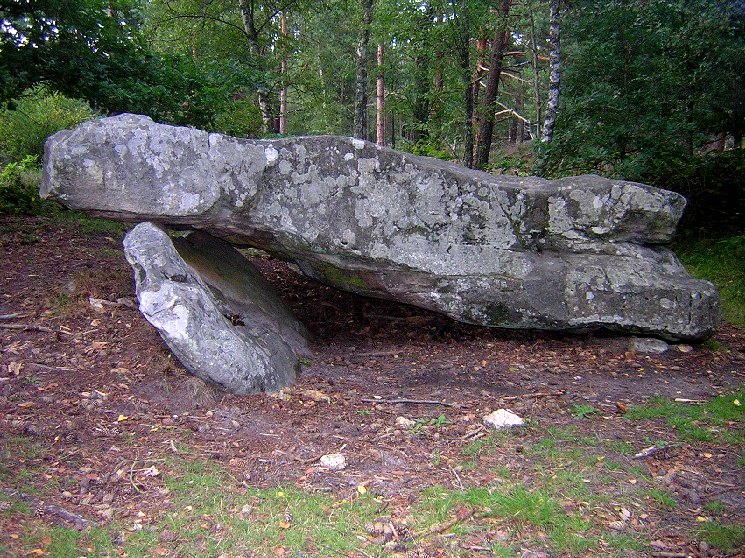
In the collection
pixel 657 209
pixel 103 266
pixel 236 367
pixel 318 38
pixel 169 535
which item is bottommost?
pixel 169 535

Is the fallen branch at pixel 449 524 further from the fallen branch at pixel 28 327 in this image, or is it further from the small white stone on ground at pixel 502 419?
the fallen branch at pixel 28 327

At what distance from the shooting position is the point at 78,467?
3.74 m

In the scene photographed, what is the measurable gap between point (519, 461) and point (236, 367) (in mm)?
2319

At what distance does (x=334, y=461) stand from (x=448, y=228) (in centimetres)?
321

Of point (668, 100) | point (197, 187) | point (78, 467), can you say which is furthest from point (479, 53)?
point (78, 467)

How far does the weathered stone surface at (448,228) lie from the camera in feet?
19.7

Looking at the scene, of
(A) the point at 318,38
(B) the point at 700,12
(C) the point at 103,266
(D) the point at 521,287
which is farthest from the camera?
(A) the point at 318,38

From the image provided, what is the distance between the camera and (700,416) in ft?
16.1

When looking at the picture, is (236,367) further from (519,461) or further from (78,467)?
(519,461)

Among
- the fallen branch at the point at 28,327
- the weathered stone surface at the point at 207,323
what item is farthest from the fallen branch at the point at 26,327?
the weathered stone surface at the point at 207,323

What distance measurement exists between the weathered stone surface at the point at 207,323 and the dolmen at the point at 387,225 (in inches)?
1.9

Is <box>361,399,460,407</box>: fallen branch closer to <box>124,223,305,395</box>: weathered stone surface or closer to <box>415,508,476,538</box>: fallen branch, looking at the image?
<box>124,223,305,395</box>: weathered stone surface

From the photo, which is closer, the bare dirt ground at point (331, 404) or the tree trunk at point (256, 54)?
the bare dirt ground at point (331, 404)

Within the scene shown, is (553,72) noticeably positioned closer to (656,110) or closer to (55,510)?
(656,110)
